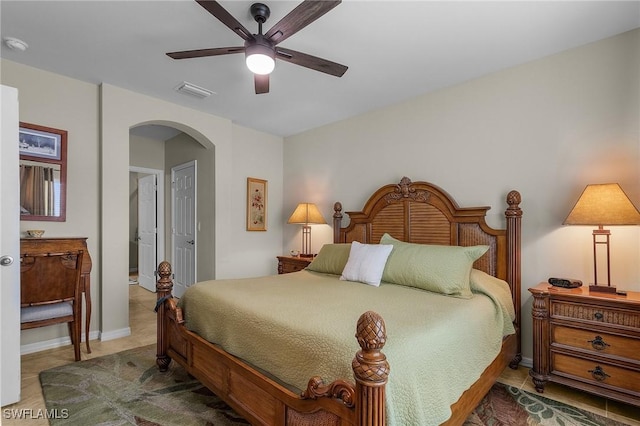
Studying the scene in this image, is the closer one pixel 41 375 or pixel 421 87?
pixel 41 375

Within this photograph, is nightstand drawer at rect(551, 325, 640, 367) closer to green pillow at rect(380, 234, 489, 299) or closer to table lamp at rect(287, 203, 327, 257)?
green pillow at rect(380, 234, 489, 299)

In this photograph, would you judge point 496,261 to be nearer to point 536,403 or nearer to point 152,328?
point 536,403

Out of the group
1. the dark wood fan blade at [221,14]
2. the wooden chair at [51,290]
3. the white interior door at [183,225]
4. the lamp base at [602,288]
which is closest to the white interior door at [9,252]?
the wooden chair at [51,290]

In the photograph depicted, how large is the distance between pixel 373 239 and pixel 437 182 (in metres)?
0.92

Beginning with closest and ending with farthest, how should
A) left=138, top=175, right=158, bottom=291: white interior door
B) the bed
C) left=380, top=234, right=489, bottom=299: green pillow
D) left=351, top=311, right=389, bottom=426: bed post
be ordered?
left=351, top=311, right=389, bottom=426: bed post → the bed → left=380, top=234, right=489, bottom=299: green pillow → left=138, top=175, right=158, bottom=291: white interior door

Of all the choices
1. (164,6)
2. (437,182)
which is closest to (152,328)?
(164,6)

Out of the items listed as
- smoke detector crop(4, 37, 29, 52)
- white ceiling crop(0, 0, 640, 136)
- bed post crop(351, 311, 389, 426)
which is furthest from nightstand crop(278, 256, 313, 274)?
smoke detector crop(4, 37, 29, 52)

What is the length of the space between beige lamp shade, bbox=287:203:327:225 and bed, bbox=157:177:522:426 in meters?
0.87

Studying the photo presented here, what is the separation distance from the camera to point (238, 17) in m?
2.12

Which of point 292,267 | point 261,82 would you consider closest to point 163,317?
point 292,267

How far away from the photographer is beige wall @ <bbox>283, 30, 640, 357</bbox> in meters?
2.27

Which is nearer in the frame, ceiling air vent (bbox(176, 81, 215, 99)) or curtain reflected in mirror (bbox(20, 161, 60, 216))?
curtain reflected in mirror (bbox(20, 161, 60, 216))

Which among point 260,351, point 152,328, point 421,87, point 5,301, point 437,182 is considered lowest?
point 152,328

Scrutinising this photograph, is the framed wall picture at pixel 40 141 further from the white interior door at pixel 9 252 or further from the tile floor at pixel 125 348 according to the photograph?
the tile floor at pixel 125 348
